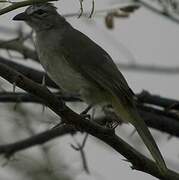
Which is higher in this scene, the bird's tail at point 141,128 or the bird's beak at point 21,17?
the bird's beak at point 21,17

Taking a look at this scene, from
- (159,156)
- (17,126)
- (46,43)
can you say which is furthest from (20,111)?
(159,156)

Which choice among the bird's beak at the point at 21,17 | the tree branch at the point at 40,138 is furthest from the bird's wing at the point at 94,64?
the tree branch at the point at 40,138

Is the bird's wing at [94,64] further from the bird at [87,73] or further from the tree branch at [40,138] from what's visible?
the tree branch at [40,138]

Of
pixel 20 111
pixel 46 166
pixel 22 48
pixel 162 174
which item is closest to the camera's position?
pixel 162 174

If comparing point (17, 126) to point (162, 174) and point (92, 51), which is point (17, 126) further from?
point (162, 174)

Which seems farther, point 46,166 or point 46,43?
point 46,166

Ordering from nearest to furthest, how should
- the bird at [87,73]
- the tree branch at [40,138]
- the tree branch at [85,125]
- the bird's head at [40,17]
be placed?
the tree branch at [85,125]
the bird at [87,73]
the bird's head at [40,17]
the tree branch at [40,138]

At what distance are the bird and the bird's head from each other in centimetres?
33

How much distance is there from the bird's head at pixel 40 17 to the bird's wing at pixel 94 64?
43 cm

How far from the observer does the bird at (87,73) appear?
411 centimetres

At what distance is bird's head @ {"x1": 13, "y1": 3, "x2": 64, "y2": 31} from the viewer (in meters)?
5.03

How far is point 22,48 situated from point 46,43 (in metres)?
1.33

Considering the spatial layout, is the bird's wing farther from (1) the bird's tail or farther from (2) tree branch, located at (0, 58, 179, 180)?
(2) tree branch, located at (0, 58, 179, 180)

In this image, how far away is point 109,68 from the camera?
173 inches
